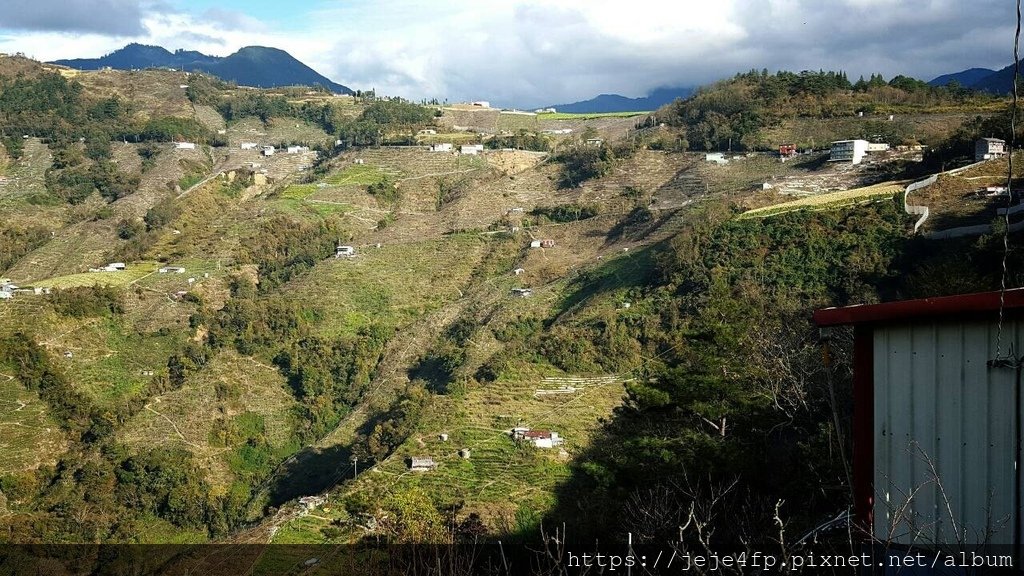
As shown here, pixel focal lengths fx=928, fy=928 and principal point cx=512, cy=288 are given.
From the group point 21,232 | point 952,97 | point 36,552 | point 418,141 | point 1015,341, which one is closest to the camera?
point 1015,341

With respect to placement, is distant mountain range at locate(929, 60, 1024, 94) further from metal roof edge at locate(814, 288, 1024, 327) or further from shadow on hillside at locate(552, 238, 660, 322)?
metal roof edge at locate(814, 288, 1024, 327)

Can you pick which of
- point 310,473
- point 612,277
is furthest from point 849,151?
point 310,473

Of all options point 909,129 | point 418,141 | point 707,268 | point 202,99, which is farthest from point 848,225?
point 202,99

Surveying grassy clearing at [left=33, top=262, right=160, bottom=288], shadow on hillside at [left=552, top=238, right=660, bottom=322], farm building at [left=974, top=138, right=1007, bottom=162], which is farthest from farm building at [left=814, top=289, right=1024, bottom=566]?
grassy clearing at [left=33, top=262, right=160, bottom=288]

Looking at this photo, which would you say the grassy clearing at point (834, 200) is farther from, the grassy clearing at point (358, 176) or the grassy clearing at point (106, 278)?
the grassy clearing at point (358, 176)

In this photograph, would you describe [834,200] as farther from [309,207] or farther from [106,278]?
[106,278]

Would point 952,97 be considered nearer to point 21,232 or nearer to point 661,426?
point 661,426
